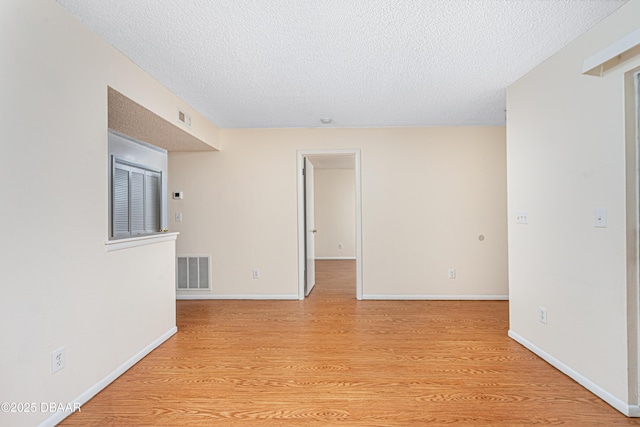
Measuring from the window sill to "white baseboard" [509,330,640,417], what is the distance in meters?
2.99

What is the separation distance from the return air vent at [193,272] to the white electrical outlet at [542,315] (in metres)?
3.52

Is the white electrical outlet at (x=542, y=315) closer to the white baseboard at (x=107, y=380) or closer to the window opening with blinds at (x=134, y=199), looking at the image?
the white baseboard at (x=107, y=380)

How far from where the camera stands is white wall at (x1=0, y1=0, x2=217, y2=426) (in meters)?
1.50

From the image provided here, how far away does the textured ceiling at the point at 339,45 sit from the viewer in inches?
73.0

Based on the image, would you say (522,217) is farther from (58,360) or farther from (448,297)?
(58,360)

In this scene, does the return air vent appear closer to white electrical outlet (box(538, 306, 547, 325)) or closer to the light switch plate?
white electrical outlet (box(538, 306, 547, 325))

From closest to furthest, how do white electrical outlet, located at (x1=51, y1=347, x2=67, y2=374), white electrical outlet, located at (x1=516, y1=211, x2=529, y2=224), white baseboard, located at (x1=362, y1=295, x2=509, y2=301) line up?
white electrical outlet, located at (x1=51, y1=347, x2=67, y2=374), white electrical outlet, located at (x1=516, y1=211, x2=529, y2=224), white baseboard, located at (x1=362, y1=295, x2=509, y2=301)

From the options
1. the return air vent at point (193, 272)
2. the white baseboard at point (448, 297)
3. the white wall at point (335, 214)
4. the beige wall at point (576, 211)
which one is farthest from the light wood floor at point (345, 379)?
the white wall at point (335, 214)

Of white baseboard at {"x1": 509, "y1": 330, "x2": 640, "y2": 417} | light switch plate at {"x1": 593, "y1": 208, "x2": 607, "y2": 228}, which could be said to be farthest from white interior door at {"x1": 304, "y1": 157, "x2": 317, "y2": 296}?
light switch plate at {"x1": 593, "y1": 208, "x2": 607, "y2": 228}

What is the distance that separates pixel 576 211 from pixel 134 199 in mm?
Answer: 3361

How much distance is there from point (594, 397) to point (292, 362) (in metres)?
1.83

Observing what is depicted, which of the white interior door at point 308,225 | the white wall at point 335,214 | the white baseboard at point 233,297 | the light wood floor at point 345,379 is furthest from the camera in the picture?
the white wall at point 335,214

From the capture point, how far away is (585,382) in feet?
6.84

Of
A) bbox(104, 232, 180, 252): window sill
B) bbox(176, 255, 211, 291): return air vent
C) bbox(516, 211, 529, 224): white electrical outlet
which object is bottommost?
bbox(176, 255, 211, 291): return air vent
